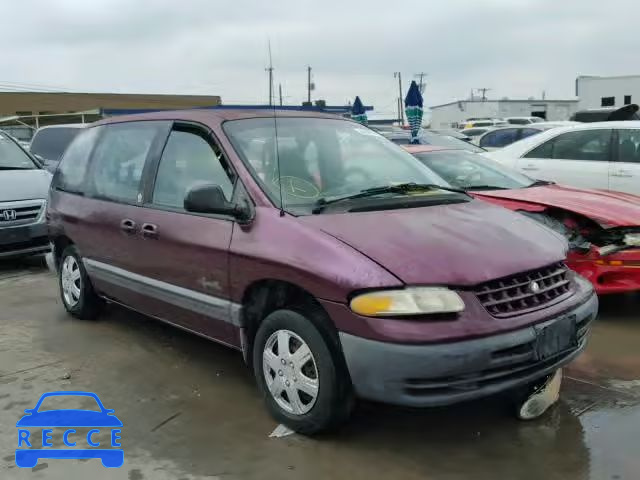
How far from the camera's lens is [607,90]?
154 feet

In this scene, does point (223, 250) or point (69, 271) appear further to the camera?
point (69, 271)

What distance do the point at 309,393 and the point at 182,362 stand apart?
1.56 meters

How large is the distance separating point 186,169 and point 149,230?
0.47 meters

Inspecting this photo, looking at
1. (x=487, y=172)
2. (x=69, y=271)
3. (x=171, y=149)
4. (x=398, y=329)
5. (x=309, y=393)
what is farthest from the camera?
(x=487, y=172)

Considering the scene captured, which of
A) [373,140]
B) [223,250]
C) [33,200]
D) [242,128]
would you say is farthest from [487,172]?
[33,200]

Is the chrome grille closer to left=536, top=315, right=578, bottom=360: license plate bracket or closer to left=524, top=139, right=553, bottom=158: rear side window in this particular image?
left=524, top=139, right=553, bottom=158: rear side window

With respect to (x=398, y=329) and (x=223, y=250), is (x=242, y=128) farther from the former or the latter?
(x=398, y=329)

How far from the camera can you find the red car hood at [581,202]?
16.7 feet

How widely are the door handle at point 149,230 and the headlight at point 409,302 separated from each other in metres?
1.78

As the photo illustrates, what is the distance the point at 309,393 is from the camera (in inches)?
126

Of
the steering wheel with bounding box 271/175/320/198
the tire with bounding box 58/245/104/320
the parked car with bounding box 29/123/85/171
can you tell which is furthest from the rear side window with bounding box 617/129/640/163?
the parked car with bounding box 29/123/85/171

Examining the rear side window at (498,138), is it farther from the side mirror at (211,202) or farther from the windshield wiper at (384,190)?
the side mirror at (211,202)

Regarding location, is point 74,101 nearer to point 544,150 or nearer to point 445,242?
point 544,150

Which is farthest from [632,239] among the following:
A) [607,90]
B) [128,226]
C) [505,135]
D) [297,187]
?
[607,90]
